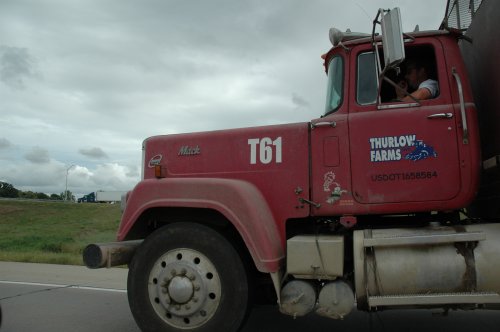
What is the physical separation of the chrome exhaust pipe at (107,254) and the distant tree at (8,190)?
120 m

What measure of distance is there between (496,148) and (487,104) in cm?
45

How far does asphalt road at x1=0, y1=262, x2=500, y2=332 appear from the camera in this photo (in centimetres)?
519

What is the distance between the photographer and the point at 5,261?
12445 millimetres

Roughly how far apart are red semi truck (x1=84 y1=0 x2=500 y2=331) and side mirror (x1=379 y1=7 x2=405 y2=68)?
0.04ft

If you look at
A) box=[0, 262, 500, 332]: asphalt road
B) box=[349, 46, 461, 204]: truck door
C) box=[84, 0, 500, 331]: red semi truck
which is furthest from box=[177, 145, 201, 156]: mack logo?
box=[0, 262, 500, 332]: asphalt road

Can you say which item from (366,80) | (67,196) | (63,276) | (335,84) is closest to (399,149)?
(366,80)

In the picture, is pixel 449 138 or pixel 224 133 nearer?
pixel 449 138

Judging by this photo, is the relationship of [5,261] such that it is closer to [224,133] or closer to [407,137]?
[224,133]

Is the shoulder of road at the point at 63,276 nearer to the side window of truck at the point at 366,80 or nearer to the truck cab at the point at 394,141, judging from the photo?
the truck cab at the point at 394,141

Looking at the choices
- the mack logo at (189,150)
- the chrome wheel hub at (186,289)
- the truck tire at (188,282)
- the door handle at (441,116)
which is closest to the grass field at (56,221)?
the mack logo at (189,150)

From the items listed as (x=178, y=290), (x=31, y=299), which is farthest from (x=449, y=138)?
(x=31, y=299)

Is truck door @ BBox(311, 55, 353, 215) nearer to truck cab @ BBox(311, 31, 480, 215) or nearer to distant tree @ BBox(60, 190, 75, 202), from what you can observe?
truck cab @ BBox(311, 31, 480, 215)

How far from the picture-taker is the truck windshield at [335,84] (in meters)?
4.45

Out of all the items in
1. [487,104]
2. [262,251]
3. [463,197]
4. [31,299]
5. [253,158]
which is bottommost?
[31,299]
